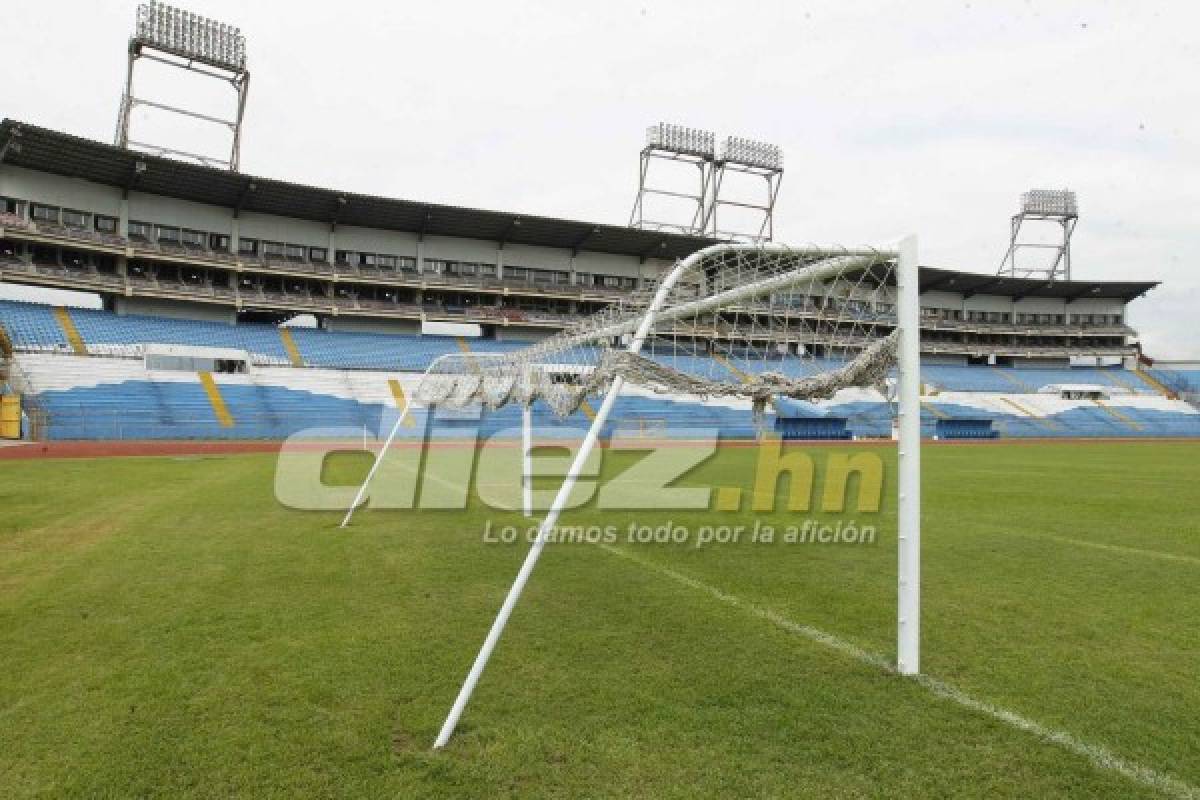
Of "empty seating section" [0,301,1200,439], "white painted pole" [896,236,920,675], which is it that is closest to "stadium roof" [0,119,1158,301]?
"empty seating section" [0,301,1200,439]

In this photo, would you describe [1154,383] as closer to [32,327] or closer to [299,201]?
[299,201]

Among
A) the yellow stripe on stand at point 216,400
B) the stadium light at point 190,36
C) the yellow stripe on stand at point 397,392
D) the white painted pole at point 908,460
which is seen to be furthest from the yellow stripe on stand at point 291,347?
the white painted pole at point 908,460

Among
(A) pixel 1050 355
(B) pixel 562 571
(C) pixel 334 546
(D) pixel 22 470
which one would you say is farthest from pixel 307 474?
(A) pixel 1050 355

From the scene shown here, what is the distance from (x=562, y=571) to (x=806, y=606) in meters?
2.62

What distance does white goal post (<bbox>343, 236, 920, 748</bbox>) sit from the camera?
181 inches

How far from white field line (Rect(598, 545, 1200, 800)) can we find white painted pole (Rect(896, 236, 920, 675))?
25 centimetres

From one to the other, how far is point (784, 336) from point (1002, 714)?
3.20 meters

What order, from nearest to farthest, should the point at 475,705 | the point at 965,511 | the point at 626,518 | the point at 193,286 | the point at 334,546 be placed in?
the point at 475,705, the point at 334,546, the point at 626,518, the point at 965,511, the point at 193,286

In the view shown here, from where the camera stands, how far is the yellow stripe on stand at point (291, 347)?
3797cm

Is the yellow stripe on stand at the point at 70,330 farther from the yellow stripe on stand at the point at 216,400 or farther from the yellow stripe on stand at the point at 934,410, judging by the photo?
the yellow stripe on stand at the point at 934,410

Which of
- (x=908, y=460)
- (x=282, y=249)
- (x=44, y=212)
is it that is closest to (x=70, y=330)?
(x=44, y=212)

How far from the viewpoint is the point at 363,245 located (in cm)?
4428

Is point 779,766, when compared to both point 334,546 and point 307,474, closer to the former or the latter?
point 334,546

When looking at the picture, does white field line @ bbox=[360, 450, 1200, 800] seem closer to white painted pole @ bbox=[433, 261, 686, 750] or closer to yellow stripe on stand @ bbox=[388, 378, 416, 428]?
white painted pole @ bbox=[433, 261, 686, 750]
